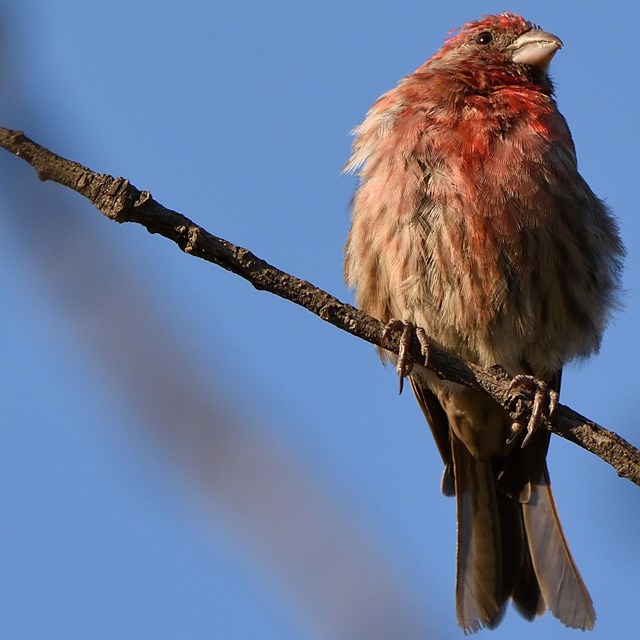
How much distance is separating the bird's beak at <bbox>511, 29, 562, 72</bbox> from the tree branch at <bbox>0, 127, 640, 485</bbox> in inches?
105

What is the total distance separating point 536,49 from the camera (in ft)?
23.8

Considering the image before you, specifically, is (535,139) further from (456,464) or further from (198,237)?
(198,237)

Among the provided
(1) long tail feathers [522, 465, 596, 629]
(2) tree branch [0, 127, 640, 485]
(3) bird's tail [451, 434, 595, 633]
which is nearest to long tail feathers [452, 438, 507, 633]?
(3) bird's tail [451, 434, 595, 633]

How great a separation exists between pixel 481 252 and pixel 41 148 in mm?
2990

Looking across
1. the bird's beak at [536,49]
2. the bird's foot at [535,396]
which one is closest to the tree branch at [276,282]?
the bird's foot at [535,396]

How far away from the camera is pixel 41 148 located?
380cm

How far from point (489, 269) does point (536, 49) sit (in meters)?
2.00

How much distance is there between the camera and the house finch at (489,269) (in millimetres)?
6098

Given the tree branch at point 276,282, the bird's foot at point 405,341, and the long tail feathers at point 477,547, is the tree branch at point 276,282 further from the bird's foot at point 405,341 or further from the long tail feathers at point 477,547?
the long tail feathers at point 477,547

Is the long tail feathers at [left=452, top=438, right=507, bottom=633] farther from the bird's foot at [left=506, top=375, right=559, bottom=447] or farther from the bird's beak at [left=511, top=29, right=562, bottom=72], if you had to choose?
the bird's beak at [left=511, top=29, right=562, bottom=72]

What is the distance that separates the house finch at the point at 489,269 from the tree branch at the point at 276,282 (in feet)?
2.50

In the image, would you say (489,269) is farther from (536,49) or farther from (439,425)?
(536,49)

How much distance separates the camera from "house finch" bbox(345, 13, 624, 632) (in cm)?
610

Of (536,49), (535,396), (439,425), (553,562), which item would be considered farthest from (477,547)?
(536,49)
